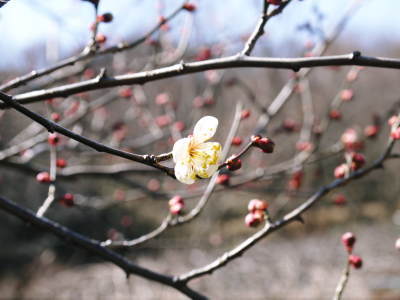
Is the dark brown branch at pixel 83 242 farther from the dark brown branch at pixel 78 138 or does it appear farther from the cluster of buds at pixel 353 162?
the cluster of buds at pixel 353 162

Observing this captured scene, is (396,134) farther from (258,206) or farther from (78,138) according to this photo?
(78,138)

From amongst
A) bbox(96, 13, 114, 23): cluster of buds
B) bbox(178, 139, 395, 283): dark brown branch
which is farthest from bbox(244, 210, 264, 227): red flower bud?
bbox(96, 13, 114, 23): cluster of buds

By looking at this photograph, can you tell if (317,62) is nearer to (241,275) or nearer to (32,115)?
(32,115)

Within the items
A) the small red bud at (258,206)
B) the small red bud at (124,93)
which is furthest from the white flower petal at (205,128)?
the small red bud at (124,93)

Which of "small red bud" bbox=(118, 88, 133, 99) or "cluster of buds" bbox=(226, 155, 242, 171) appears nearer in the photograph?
"cluster of buds" bbox=(226, 155, 242, 171)

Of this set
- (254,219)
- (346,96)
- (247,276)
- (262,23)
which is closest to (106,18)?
(262,23)

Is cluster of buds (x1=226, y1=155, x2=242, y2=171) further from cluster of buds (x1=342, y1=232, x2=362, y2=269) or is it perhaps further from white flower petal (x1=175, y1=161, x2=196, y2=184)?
cluster of buds (x1=342, y1=232, x2=362, y2=269)

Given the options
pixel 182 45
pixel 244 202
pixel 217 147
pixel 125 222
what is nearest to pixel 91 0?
pixel 217 147
